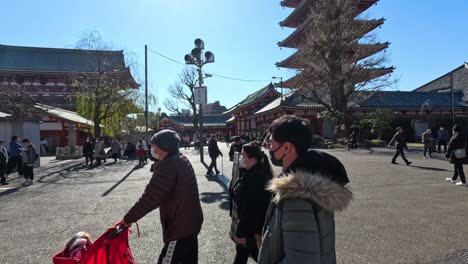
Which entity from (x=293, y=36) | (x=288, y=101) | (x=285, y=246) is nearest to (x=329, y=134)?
(x=288, y=101)

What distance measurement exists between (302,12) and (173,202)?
1535 inches

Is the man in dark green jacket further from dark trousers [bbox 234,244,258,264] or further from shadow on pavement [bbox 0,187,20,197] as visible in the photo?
shadow on pavement [bbox 0,187,20,197]

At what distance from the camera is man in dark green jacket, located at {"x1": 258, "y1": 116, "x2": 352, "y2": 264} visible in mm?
1693

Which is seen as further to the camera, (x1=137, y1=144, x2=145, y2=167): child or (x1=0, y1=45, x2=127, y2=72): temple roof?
(x1=0, y1=45, x2=127, y2=72): temple roof

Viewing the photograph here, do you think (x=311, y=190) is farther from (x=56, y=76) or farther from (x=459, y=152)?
(x=56, y=76)

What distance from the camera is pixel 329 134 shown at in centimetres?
3375

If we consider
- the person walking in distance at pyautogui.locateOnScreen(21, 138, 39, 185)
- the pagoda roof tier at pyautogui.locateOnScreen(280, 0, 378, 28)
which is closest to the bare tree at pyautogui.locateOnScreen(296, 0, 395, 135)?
the pagoda roof tier at pyautogui.locateOnScreen(280, 0, 378, 28)

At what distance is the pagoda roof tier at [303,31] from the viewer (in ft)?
93.9

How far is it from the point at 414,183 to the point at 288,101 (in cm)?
2394

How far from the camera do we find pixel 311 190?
173 cm

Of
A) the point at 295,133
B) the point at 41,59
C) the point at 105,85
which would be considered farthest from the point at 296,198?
the point at 41,59

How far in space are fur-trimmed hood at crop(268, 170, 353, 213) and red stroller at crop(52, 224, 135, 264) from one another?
153cm

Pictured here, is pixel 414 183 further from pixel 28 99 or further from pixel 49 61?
pixel 49 61

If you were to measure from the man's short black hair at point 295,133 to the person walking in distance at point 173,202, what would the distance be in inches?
49.5
